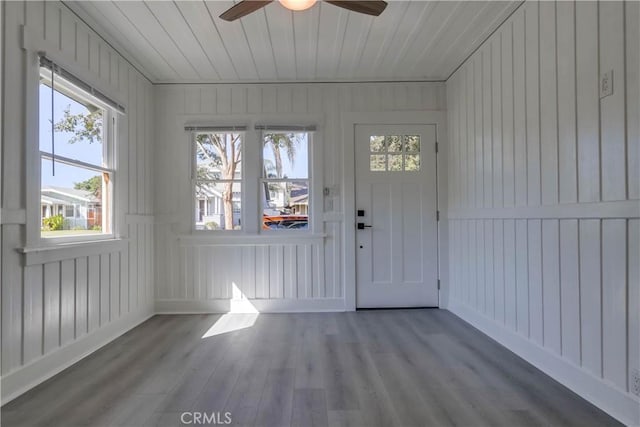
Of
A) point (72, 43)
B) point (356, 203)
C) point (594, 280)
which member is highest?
point (72, 43)

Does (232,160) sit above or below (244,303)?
above

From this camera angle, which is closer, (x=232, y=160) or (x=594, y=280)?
(x=594, y=280)

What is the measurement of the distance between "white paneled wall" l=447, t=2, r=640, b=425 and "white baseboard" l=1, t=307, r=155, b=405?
333 cm

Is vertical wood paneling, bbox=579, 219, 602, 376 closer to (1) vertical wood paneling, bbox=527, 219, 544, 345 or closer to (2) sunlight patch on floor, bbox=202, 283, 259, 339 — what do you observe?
(1) vertical wood paneling, bbox=527, 219, 544, 345

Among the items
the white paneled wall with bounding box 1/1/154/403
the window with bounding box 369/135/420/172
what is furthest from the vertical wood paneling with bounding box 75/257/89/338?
the window with bounding box 369/135/420/172

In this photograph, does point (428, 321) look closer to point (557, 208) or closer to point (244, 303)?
point (557, 208)

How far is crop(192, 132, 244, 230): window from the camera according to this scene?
3.70 m

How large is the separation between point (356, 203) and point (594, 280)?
2.24 meters

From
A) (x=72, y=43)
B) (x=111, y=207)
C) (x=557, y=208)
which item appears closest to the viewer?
(x=557, y=208)

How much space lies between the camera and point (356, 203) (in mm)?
3684

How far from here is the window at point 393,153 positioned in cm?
370

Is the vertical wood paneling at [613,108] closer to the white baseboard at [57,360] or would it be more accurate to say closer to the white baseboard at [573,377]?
the white baseboard at [573,377]

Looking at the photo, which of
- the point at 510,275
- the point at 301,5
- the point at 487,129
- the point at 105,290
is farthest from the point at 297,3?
the point at 105,290

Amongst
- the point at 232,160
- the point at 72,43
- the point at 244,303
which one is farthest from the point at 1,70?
the point at 244,303
